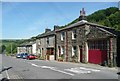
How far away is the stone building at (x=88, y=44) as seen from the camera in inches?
917

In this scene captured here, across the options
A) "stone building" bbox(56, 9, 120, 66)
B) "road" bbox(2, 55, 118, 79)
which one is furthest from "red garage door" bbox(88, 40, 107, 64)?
"road" bbox(2, 55, 118, 79)

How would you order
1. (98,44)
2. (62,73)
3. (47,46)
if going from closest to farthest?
1. (62,73)
2. (98,44)
3. (47,46)

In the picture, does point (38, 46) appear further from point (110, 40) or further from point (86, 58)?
point (110, 40)

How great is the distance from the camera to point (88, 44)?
28.4 meters

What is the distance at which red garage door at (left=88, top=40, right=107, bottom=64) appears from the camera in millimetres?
24859

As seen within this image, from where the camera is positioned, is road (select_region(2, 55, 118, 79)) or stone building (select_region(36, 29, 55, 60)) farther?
stone building (select_region(36, 29, 55, 60))

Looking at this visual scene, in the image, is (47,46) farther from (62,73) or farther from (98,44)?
(62,73)

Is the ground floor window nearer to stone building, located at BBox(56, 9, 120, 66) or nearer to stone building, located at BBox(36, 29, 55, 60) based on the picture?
stone building, located at BBox(56, 9, 120, 66)

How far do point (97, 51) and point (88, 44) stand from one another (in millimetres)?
2444

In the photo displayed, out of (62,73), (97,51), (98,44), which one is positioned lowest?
(62,73)

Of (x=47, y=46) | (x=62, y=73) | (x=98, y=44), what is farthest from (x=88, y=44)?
(x=47, y=46)

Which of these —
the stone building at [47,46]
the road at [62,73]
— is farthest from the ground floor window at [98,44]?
the stone building at [47,46]

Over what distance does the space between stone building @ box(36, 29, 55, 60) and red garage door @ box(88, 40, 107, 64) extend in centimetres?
1346

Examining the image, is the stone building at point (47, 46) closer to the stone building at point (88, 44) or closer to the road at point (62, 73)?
the stone building at point (88, 44)
